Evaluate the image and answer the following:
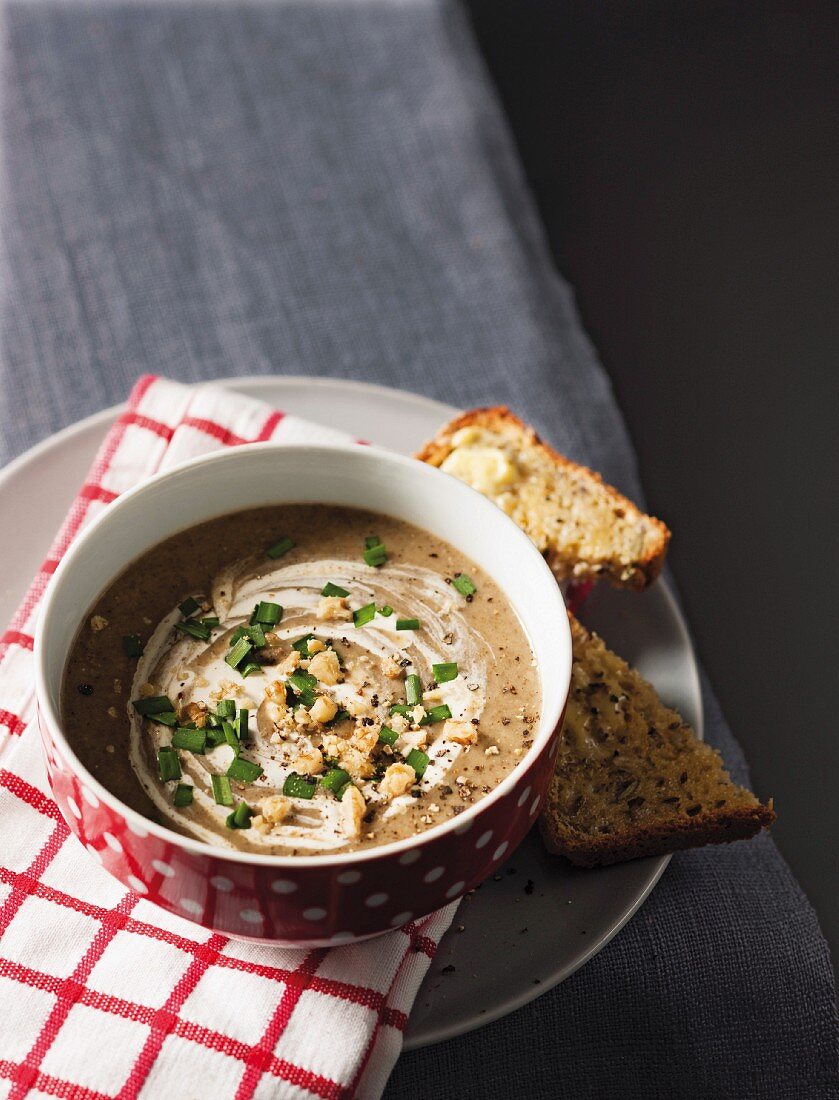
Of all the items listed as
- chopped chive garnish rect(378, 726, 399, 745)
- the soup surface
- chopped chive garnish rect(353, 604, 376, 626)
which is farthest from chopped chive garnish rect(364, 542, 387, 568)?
chopped chive garnish rect(378, 726, 399, 745)

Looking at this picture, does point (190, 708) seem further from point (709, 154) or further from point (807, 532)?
point (709, 154)

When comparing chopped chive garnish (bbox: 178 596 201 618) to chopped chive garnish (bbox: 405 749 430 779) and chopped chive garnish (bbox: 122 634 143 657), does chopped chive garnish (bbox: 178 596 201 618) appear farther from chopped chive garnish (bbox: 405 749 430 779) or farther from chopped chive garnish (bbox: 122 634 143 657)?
chopped chive garnish (bbox: 405 749 430 779)

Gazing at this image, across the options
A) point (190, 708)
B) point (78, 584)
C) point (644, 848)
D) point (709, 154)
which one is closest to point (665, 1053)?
point (644, 848)

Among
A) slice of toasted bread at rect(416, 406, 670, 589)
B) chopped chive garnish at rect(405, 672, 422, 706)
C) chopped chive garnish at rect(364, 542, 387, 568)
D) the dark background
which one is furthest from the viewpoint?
the dark background

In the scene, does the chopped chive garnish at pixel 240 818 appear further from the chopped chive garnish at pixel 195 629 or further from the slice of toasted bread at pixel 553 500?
the slice of toasted bread at pixel 553 500

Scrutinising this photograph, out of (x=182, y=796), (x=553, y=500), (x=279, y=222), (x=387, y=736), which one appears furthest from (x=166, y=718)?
(x=279, y=222)
